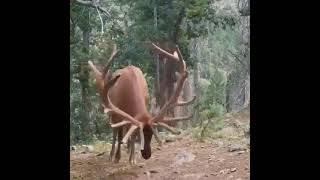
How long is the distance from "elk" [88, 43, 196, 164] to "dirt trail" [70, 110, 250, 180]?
0.12ft

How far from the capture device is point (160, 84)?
2082 millimetres

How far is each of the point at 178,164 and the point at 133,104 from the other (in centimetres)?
27

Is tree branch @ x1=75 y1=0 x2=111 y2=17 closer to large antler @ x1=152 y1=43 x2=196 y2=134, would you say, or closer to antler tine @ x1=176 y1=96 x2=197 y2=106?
large antler @ x1=152 y1=43 x2=196 y2=134

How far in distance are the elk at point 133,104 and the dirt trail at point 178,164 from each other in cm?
4

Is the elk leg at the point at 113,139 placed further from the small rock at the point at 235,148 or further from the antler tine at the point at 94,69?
the small rock at the point at 235,148

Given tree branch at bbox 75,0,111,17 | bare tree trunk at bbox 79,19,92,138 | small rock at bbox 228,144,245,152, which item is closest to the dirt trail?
small rock at bbox 228,144,245,152

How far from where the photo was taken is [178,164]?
205 centimetres

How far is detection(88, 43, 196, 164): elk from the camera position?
6.75 feet

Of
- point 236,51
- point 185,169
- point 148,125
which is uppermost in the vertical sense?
point 236,51

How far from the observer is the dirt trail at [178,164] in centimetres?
204
